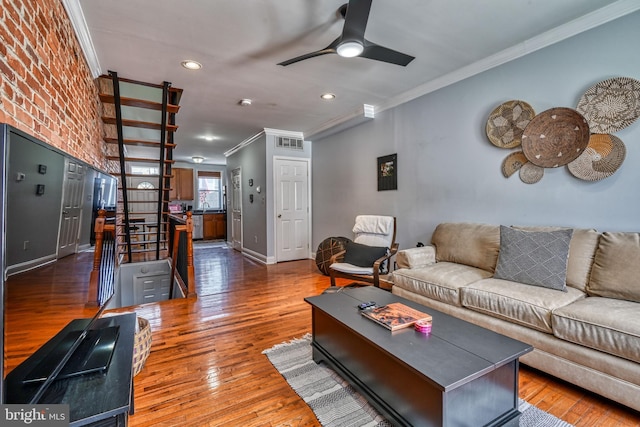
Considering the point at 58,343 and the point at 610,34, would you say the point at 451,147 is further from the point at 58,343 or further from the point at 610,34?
the point at 58,343

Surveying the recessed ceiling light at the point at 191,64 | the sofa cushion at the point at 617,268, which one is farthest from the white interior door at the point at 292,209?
the sofa cushion at the point at 617,268

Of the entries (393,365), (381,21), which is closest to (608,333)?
(393,365)

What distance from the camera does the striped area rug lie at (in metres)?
1.53

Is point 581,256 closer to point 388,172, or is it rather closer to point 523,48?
point 523,48

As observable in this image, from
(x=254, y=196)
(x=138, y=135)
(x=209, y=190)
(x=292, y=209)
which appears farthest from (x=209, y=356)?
(x=209, y=190)

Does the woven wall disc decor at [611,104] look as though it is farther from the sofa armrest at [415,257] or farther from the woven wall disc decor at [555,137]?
the sofa armrest at [415,257]

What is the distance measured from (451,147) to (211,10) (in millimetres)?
2661

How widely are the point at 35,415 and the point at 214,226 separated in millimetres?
8729

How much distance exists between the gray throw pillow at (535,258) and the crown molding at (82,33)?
3.70 m

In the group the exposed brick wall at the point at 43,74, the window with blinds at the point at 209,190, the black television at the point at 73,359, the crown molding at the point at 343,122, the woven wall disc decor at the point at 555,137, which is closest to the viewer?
the black television at the point at 73,359

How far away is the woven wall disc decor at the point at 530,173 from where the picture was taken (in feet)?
8.61

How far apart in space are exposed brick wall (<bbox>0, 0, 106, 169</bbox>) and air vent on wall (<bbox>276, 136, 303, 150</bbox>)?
3.12 metres

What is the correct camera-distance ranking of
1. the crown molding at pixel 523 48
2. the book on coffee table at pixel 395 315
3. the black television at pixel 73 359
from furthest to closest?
the crown molding at pixel 523 48
the book on coffee table at pixel 395 315
the black television at pixel 73 359

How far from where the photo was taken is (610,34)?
2217 mm
